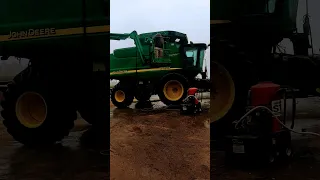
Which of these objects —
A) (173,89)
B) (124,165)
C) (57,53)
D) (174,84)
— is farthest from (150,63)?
(57,53)

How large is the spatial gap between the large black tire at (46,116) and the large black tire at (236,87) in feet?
2.49

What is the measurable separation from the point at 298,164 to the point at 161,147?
155cm

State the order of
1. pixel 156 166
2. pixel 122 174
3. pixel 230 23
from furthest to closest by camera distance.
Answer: pixel 156 166, pixel 122 174, pixel 230 23

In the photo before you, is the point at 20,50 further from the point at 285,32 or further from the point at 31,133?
the point at 285,32

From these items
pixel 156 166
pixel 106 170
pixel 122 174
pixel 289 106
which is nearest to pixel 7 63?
pixel 106 170

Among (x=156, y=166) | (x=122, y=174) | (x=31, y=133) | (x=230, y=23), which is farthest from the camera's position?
(x=156, y=166)

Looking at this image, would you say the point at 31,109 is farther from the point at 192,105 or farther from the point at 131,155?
the point at 192,105

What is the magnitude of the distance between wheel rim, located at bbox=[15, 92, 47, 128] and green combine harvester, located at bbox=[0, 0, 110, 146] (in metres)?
0.01

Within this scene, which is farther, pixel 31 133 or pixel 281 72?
pixel 31 133

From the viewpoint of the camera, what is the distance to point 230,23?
1604mm

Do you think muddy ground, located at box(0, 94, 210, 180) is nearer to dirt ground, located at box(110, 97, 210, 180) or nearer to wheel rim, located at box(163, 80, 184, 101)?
dirt ground, located at box(110, 97, 210, 180)

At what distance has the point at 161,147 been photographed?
10.2 ft

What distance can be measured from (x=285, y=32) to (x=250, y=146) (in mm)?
608

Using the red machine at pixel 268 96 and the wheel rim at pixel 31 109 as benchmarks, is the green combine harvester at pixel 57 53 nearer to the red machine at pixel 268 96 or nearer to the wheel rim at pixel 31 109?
the wheel rim at pixel 31 109
